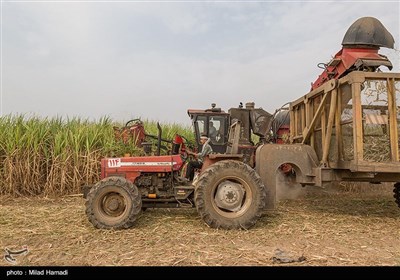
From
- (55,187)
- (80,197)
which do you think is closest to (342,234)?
(80,197)

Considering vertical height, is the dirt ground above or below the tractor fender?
below

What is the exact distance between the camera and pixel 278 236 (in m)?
4.72

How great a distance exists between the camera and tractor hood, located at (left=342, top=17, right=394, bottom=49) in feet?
17.9

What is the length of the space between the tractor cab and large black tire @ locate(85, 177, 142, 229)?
3342 mm

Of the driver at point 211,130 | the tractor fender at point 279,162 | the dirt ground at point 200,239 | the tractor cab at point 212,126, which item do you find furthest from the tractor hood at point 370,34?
the driver at point 211,130

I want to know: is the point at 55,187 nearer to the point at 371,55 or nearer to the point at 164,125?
the point at 164,125

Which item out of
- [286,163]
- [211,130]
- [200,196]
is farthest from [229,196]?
[211,130]

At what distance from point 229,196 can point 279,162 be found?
3.71 ft

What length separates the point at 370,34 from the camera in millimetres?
5469

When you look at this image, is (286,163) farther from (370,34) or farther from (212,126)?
(212,126)

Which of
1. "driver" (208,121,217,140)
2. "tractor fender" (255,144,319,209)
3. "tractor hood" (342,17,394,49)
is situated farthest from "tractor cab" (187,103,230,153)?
"tractor hood" (342,17,394,49)

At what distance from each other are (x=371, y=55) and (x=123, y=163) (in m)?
4.47

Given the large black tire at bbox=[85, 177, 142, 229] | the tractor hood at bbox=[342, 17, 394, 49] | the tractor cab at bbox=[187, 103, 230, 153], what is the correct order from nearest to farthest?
the large black tire at bbox=[85, 177, 142, 229] < the tractor hood at bbox=[342, 17, 394, 49] < the tractor cab at bbox=[187, 103, 230, 153]

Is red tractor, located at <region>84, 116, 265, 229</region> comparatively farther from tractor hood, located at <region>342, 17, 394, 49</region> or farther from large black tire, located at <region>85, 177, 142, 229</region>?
tractor hood, located at <region>342, 17, 394, 49</region>
